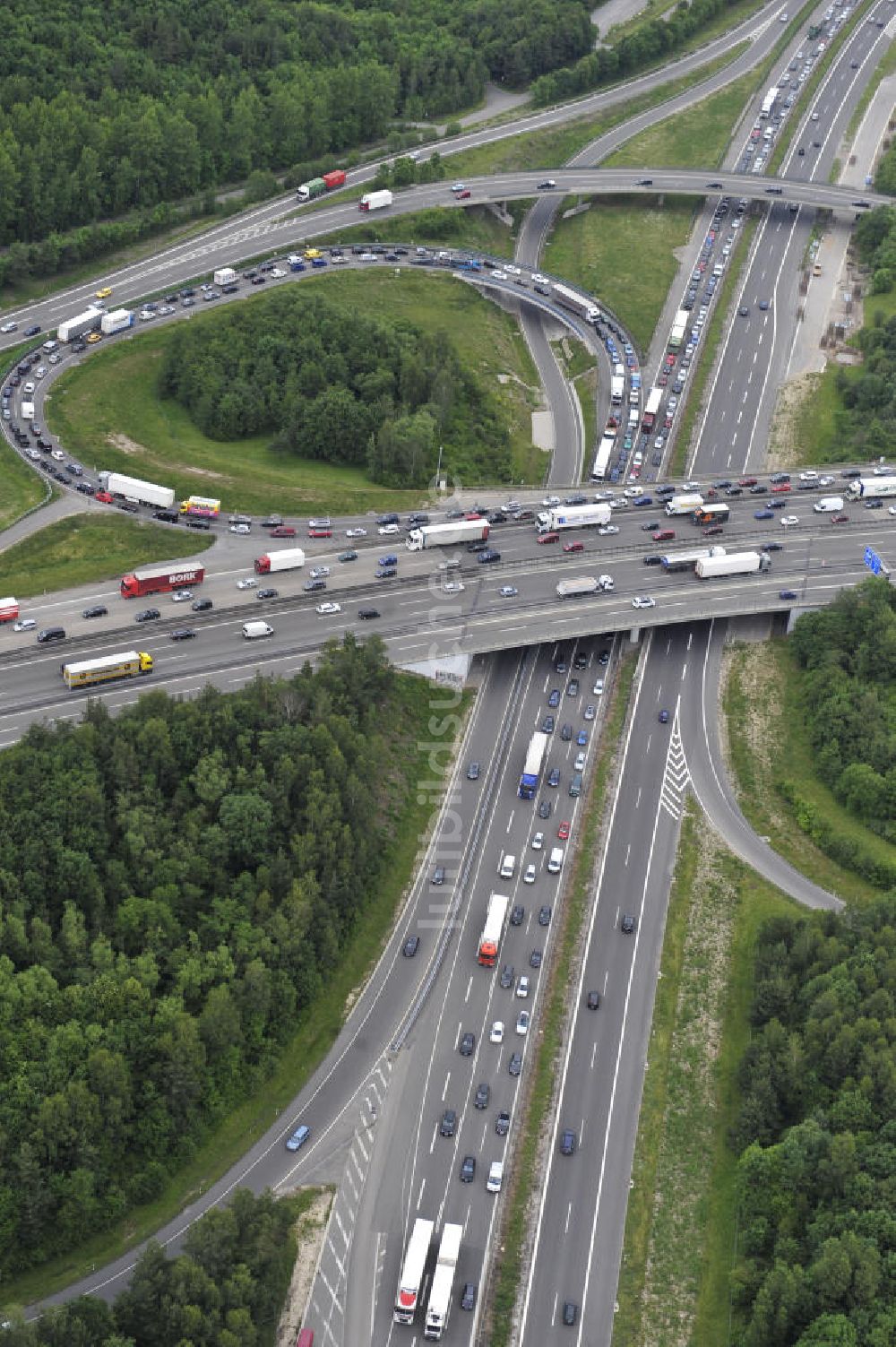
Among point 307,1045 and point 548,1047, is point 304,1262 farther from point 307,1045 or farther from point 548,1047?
point 548,1047

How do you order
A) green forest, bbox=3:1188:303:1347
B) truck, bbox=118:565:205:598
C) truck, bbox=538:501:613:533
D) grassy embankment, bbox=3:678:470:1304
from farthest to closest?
truck, bbox=538:501:613:533, truck, bbox=118:565:205:598, grassy embankment, bbox=3:678:470:1304, green forest, bbox=3:1188:303:1347

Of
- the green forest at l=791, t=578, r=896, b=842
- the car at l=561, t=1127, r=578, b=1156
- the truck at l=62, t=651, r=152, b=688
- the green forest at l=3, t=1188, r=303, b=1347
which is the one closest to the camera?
the green forest at l=3, t=1188, r=303, b=1347

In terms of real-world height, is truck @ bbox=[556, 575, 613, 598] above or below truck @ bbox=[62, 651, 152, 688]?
above

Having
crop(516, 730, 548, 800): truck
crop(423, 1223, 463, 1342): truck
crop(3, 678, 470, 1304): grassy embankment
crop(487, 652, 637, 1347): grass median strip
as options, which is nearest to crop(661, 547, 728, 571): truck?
crop(487, 652, 637, 1347): grass median strip

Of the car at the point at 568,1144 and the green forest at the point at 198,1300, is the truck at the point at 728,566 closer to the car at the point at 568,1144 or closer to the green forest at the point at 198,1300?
the car at the point at 568,1144

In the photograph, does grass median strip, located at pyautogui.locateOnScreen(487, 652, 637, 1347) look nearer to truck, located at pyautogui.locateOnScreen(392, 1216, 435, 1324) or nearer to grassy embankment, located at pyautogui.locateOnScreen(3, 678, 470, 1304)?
truck, located at pyautogui.locateOnScreen(392, 1216, 435, 1324)

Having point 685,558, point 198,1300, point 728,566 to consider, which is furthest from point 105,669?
point 728,566

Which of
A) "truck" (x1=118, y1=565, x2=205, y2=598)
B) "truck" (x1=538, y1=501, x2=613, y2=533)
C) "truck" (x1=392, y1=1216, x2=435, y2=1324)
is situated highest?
"truck" (x1=538, y1=501, x2=613, y2=533)
